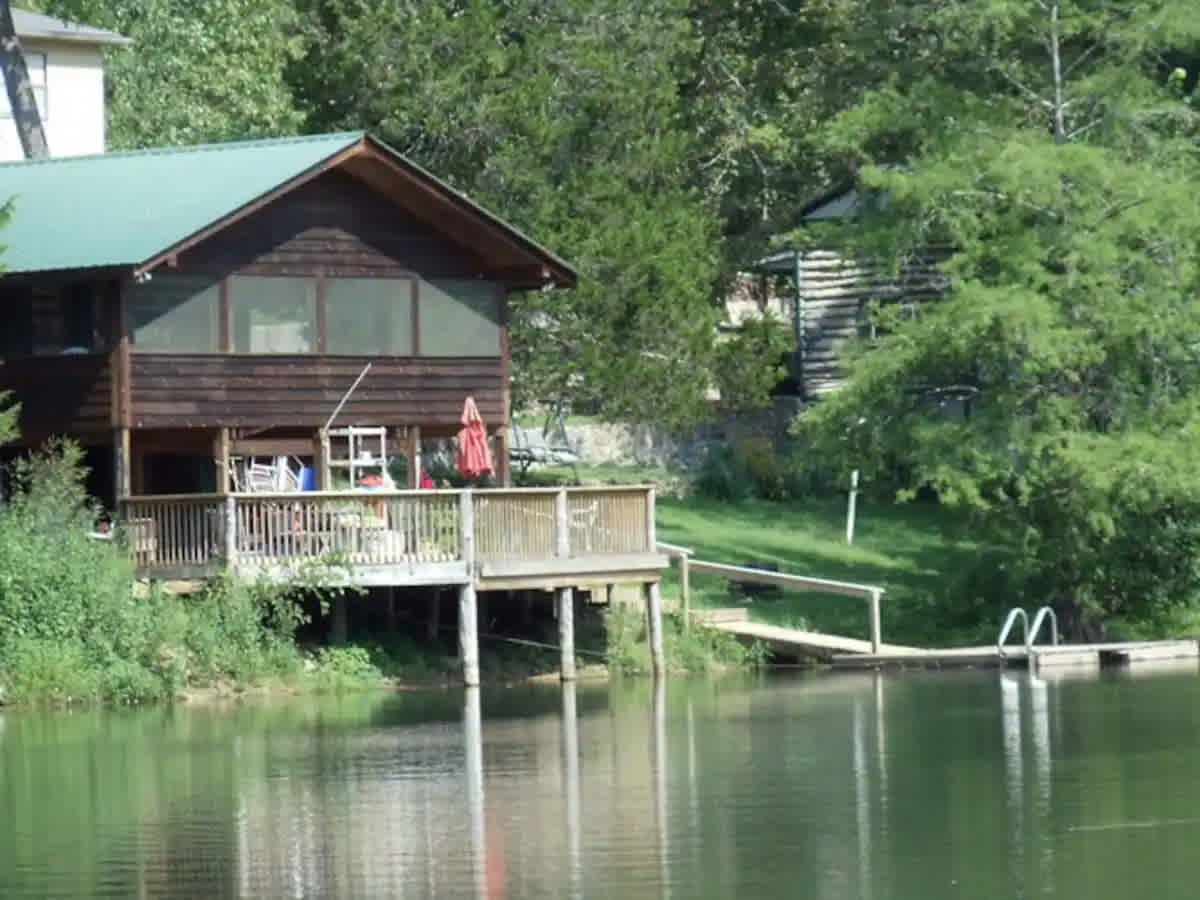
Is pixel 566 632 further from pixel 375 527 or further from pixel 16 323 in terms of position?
pixel 16 323

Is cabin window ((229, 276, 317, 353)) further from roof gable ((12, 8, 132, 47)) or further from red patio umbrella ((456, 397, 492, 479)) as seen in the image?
roof gable ((12, 8, 132, 47))

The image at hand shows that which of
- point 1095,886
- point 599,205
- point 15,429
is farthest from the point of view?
point 599,205

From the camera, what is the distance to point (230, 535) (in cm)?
3847

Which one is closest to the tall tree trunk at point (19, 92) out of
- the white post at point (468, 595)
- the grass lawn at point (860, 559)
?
the grass lawn at point (860, 559)

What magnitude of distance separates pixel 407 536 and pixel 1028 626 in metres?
10.2

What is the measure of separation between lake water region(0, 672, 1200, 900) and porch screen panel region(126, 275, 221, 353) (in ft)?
19.7

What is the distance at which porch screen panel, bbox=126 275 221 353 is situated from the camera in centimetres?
4084

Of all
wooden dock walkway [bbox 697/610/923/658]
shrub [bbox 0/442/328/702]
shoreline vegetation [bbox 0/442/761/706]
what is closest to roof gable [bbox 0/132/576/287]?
shoreline vegetation [bbox 0/442/761/706]

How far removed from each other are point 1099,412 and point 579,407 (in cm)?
962

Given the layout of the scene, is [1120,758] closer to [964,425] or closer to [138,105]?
[964,425]

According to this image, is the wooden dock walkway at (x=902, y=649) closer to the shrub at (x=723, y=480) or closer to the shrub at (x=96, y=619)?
the shrub at (x=96, y=619)

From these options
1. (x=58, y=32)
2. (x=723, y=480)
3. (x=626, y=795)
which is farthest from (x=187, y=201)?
(x=723, y=480)

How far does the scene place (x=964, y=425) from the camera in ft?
145

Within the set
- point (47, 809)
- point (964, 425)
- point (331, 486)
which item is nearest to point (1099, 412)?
point (964, 425)
